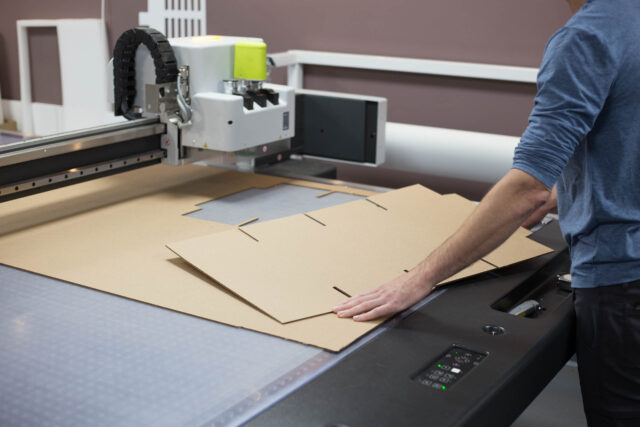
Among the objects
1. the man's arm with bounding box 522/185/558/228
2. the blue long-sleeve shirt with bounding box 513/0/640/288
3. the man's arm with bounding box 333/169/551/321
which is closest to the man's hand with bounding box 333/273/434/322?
the man's arm with bounding box 333/169/551/321

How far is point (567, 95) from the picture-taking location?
1.01 metres

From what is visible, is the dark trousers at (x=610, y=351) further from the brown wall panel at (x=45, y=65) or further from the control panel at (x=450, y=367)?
the brown wall panel at (x=45, y=65)

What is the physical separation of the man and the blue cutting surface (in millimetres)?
202

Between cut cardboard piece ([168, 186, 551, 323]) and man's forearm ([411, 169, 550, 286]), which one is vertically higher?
man's forearm ([411, 169, 550, 286])

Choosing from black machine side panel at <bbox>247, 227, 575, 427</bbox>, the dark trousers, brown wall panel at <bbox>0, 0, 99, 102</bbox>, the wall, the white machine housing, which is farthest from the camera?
brown wall panel at <bbox>0, 0, 99, 102</bbox>

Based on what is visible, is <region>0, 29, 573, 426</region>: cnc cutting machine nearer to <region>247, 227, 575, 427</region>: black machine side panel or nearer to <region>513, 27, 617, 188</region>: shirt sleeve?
<region>247, 227, 575, 427</region>: black machine side panel

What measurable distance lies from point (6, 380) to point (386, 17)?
8.41 feet

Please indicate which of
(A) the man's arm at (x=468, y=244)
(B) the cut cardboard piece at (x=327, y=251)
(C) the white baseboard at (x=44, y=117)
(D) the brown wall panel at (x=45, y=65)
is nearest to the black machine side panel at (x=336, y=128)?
(B) the cut cardboard piece at (x=327, y=251)

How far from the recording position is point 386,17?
3.14 m

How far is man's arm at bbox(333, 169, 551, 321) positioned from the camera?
1.06 metres

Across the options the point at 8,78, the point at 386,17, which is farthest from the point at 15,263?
the point at 8,78

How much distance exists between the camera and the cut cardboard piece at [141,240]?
43.6 inches

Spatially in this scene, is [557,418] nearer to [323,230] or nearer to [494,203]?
[323,230]

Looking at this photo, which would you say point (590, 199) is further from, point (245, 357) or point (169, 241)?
point (169, 241)
